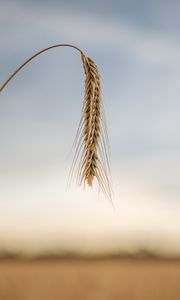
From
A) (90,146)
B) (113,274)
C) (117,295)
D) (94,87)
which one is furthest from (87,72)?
(113,274)

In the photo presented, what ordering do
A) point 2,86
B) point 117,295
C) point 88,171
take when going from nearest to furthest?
1. point 88,171
2. point 2,86
3. point 117,295

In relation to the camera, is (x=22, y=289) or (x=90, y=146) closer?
(x=90, y=146)

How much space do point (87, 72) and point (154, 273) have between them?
4.14 meters

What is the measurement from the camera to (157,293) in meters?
7.27

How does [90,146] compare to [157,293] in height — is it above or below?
above

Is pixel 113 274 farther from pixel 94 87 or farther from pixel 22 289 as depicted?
pixel 94 87

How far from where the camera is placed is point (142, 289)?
24.5 feet

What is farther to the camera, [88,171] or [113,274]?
[113,274]

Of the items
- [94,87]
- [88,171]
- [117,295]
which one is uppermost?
[94,87]

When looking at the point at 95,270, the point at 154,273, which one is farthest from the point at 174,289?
the point at 95,270

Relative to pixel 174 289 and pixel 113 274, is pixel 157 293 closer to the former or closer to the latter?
pixel 174 289

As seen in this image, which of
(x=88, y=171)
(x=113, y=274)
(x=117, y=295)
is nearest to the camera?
(x=88, y=171)

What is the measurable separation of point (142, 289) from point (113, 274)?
2.06 ft

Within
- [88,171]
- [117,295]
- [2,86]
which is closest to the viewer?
[88,171]
